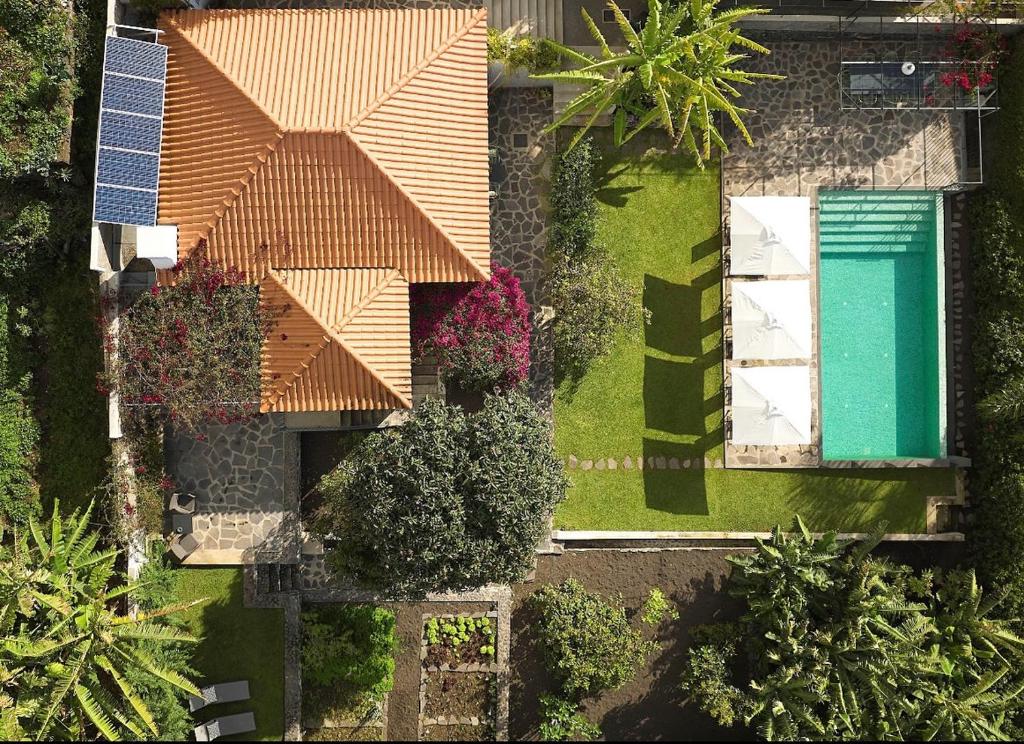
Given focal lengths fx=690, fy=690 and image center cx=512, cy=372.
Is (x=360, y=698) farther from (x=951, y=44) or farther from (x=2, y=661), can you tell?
(x=951, y=44)

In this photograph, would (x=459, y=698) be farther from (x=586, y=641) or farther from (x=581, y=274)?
(x=581, y=274)

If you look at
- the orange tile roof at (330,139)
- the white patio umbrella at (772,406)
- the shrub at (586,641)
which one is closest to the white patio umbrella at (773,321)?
the white patio umbrella at (772,406)

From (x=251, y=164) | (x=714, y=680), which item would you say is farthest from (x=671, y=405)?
(x=251, y=164)

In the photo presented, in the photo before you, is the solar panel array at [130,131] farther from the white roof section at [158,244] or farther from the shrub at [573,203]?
the shrub at [573,203]

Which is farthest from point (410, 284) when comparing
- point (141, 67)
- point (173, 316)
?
point (141, 67)

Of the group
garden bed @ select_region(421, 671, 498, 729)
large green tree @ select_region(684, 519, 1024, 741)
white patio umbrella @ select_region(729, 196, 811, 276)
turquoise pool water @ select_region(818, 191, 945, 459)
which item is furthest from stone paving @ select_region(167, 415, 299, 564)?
turquoise pool water @ select_region(818, 191, 945, 459)
